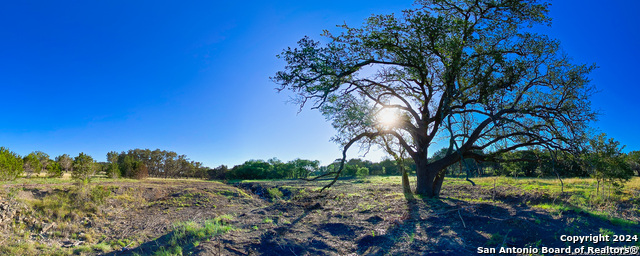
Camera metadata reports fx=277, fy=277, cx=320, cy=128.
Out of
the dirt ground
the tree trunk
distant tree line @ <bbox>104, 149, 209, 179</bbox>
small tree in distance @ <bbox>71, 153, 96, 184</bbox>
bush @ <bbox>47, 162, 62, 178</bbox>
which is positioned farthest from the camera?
distant tree line @ <bbox>104, 149, 209, 179</bbox>

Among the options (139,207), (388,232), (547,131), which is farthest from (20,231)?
(547,131)

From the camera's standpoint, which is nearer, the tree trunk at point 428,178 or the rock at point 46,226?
the rock at point 46,226

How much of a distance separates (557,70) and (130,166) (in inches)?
2012

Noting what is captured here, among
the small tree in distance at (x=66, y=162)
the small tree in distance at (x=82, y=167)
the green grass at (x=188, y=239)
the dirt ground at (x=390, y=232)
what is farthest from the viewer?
the small tree in distance at (x=66, y=162)

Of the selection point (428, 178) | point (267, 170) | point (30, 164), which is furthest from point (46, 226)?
point (267, 170)

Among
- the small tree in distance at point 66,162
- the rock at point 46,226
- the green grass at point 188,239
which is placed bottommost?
the rock at point 46,226

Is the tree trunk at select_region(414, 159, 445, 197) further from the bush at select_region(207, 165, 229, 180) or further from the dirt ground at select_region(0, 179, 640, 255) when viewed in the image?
the bush at select_region(207, 165, 229, 180)

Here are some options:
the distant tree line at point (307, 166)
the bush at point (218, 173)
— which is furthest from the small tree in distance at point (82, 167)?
the bush at point (218, 173)

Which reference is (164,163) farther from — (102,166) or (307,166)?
(307,166)

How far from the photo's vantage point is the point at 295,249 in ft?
19.5

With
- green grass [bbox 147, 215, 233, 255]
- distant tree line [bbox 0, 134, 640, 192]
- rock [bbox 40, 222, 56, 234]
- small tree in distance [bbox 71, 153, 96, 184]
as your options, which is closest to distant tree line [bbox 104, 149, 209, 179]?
distant tree line [bbox 0, 134, 640, 192]

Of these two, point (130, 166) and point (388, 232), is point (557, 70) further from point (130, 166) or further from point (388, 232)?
point (130, 166)

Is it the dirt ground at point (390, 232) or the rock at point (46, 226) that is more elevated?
the dirt ground at point (390, 232)

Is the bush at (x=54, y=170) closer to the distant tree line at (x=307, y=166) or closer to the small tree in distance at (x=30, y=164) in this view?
the distant tree line at (x=307, y=166)
